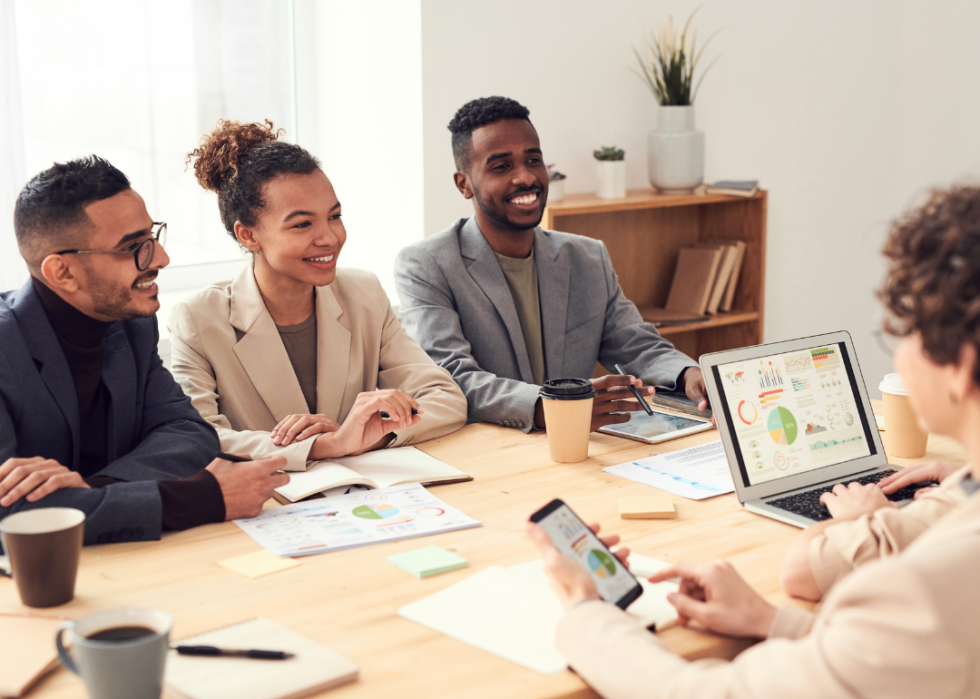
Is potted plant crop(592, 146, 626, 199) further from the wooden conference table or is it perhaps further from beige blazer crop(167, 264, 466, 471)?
the wooden conference table

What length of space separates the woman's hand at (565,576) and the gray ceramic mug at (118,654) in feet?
1.36

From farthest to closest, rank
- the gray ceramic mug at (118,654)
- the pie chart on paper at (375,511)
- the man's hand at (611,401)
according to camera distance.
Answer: the man's hand at (611,401) → the pie chart on paper at (375,511) → the gray ceramic mug at (118,654)

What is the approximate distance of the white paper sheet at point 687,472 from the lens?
1.62m

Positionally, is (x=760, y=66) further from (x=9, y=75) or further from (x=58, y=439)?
(x=58, y=439)

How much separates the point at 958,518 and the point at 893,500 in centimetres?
75

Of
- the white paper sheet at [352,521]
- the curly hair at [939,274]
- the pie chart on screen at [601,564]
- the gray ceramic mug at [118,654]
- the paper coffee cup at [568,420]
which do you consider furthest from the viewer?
the paper coffee cup at [568,420]

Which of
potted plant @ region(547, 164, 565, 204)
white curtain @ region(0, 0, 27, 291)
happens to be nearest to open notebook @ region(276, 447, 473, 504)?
white curtain @ region(0, 0, 27, 291)

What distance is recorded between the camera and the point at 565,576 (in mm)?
1066

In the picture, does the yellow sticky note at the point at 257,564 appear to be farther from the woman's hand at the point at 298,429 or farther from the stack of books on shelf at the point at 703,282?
the stack of books on shelf at the point at 703,282

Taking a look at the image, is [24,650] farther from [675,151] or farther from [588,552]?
[675,151]

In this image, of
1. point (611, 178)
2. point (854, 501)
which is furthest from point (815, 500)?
point (611, 178)

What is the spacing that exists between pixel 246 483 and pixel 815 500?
0.92 m

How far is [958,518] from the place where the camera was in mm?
823

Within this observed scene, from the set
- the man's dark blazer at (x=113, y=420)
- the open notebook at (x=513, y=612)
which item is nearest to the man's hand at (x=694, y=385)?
the open notebook at (x=513, y=612)
